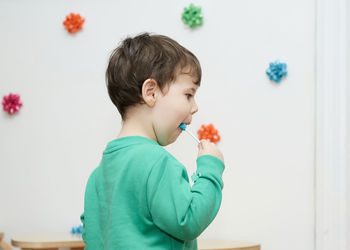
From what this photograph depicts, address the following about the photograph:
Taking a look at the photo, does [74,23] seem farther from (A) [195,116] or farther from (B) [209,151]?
(B) [209,151]

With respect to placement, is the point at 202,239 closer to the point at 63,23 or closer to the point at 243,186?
the point at 243,186

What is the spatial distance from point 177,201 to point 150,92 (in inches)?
9.7

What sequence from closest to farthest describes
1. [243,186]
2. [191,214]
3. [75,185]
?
[191,214] < [243,186] < [75,185]

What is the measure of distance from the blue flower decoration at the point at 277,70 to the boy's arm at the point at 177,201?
0.99m

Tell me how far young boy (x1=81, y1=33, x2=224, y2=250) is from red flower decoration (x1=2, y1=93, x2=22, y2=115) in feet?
4.01

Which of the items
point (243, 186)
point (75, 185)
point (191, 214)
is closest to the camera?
point (191, 214)

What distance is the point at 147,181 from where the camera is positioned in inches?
38.3

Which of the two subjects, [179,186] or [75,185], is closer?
[179,186]

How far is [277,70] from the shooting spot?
6.20 ft

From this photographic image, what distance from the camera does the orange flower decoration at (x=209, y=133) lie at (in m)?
1.96

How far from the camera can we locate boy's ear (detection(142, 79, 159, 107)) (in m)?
1.07

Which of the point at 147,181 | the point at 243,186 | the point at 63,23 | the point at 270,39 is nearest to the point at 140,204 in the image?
the point at 147,181

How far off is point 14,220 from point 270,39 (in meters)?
1.25

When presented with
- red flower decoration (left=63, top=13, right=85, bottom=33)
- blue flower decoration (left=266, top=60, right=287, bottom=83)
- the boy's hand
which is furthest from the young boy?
red flower decoration (left=63, top=13, right=85, bottom=33)
